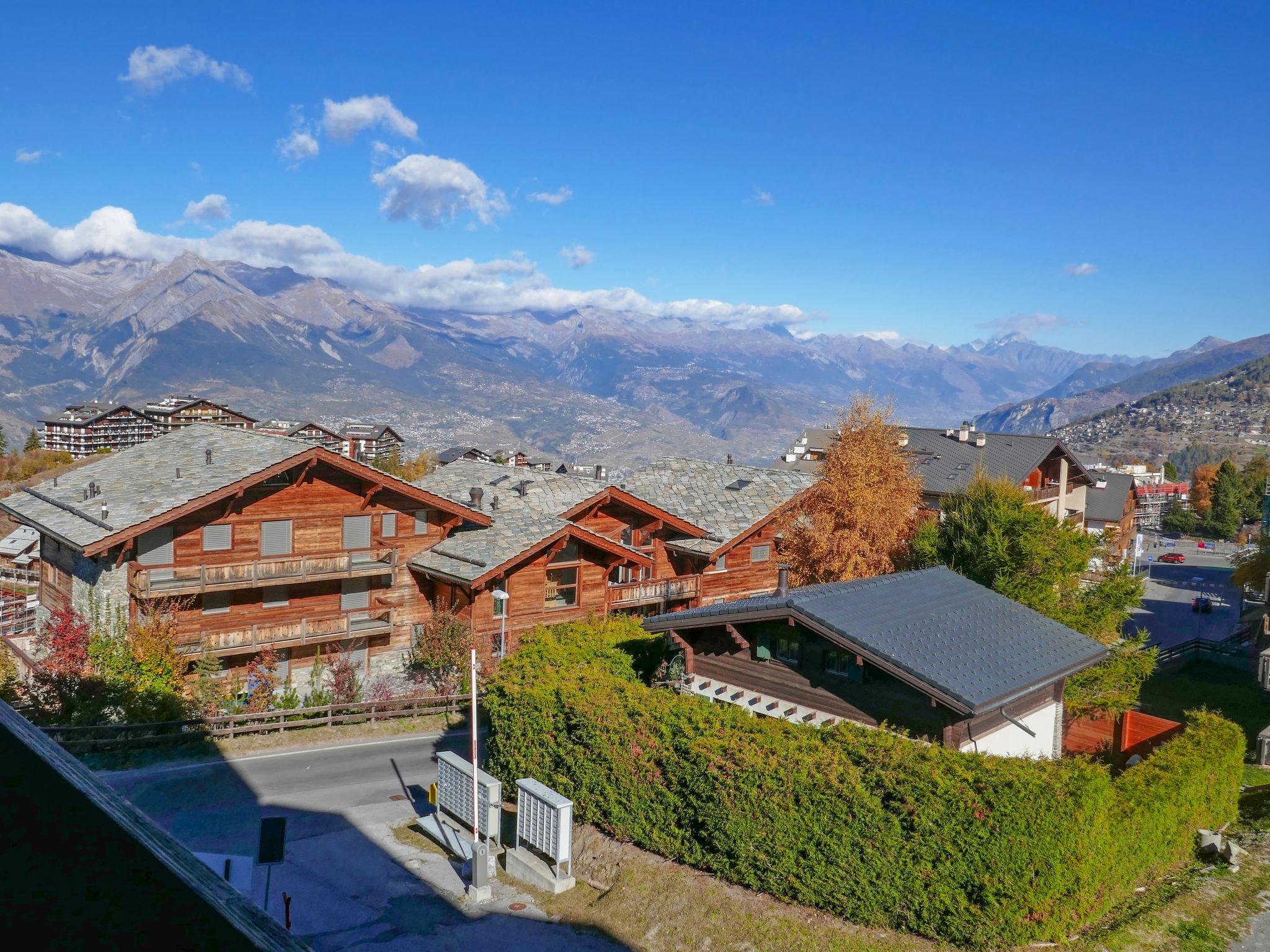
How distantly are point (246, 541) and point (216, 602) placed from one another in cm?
247

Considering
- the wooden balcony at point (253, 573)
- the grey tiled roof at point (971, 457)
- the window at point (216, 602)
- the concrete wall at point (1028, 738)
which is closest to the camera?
the concrete wall at point (1028, 738)

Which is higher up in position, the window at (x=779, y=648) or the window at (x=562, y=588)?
the window at (x=779, y=648)

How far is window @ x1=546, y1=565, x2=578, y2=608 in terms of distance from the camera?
39281 millimetres

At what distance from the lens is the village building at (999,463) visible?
61.3 m

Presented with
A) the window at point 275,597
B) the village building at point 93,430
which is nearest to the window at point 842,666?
the window at point 275,597

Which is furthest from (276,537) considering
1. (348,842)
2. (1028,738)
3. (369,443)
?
(369,443)

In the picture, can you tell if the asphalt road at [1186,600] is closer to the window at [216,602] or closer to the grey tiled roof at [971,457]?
the grey tiled roof at [971,457]

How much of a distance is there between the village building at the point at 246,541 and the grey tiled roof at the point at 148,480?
78 millimetres

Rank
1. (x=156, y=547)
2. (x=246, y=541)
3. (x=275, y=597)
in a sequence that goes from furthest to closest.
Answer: (x=275, y=597) → (x=246, y=541) → (x=156, y=547)

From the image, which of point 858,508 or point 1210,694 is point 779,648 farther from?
point 1210,694

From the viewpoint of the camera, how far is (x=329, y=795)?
78.0 ft

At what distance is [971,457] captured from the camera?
64.6 meters

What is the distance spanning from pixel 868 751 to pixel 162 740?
2133 cm

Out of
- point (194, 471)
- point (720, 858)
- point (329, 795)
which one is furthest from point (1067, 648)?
point (194, 471)
